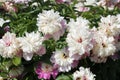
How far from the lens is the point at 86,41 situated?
2893 mm

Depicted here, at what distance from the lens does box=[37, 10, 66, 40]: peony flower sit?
9.77 ft

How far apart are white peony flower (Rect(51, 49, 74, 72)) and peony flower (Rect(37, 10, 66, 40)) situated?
11cm

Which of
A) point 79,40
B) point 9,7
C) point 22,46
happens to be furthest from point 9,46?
point 9,7

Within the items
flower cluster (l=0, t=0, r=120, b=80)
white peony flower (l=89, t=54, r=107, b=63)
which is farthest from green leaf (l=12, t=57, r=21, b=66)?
white peony flower (l=89, t=54, r=107, b=63)

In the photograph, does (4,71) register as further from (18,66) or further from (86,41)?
(86,41)

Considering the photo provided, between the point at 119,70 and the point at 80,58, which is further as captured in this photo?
the point at 119,70

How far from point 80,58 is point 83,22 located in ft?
0.84

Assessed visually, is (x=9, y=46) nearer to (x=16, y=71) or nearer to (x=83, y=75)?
(x=16, y=71)

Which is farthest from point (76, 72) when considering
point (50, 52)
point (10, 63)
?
point (10, 63)

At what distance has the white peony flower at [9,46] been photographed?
2.95 meters

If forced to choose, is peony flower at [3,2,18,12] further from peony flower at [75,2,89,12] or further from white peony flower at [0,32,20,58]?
white peony flower at [0,32,20,58]

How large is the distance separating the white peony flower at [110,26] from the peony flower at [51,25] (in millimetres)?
300

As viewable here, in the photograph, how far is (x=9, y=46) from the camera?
2969 millimetres

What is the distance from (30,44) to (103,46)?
499 mm
